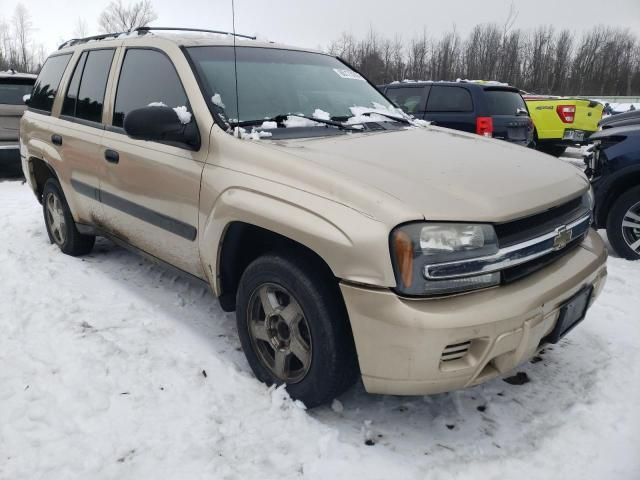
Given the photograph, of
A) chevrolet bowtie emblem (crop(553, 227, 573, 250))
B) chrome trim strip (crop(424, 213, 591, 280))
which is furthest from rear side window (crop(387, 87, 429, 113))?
chrome trim strip (crop(424, 213, 591, 280))

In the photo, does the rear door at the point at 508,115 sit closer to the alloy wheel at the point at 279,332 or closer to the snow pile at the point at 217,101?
the snow pile at the point at 217,101

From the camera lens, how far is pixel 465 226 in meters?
2.06

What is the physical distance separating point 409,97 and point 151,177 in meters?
6.52

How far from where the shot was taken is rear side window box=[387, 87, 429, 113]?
8.61 metres

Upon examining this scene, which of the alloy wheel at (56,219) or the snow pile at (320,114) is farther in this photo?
the alloy wheel at (56,219)

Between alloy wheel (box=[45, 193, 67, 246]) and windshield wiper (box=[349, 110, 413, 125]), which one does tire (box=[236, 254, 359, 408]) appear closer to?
windshield wiper (box=[349, 110, 413, 125])

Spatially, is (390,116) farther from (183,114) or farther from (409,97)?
(409,97)

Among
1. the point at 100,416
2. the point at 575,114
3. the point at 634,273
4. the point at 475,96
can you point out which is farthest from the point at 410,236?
the point at 575,114

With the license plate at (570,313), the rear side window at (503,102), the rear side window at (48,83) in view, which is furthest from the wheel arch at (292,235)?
the rear side window at (503,102)

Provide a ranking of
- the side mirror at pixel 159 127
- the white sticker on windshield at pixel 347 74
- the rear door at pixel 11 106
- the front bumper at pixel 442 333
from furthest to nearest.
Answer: the rear door at pixel 11 106
the white sticker on windshield at pixel 347 74
the side mirror at pixel 159 127
the front bumper at pixel 442 333

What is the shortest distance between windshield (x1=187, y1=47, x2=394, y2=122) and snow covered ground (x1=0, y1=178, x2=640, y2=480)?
1.42 metres

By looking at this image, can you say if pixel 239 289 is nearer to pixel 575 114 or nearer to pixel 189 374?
pixel 189 374

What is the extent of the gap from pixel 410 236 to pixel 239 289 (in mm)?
1084

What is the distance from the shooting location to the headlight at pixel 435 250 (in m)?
2.01
